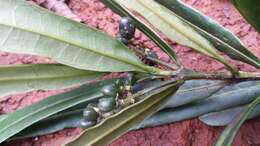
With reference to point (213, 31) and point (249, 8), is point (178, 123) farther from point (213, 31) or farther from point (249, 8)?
point (249, 8)

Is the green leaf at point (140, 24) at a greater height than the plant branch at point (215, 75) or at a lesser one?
greater

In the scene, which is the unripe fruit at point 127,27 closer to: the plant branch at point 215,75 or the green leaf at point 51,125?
the plant branch at point 215,75

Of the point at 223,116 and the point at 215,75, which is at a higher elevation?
the point at 215,75

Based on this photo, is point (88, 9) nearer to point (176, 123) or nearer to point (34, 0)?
point (34, 0)

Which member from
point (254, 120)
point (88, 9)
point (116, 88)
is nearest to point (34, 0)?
point (88, 9)

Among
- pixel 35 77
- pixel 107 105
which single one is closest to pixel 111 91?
pixel 107 105

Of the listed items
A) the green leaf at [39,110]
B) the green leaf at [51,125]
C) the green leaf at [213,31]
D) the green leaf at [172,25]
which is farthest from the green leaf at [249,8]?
the green leaf at [51,125]

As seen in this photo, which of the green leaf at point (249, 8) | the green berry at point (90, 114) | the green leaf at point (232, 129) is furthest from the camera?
the green leaf at point (232, 129)

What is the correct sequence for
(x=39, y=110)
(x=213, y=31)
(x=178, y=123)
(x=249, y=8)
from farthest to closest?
(x=178, y=123)
(x=39, y=110)
(x=213, y=31)
(x=249, y=8)
